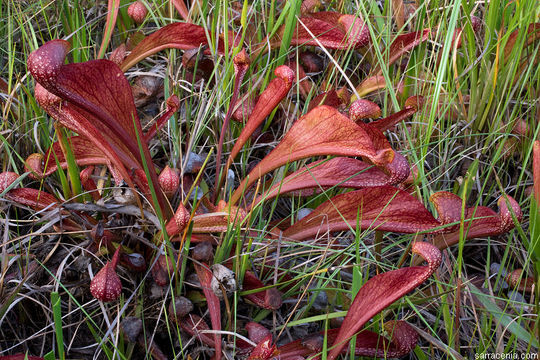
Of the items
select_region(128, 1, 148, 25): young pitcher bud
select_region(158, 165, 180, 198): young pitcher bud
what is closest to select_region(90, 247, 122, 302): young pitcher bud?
select_region(158, 165, 180, 198): young pitcher bud

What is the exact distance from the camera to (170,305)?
1170mm

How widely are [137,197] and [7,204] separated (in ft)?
1.14

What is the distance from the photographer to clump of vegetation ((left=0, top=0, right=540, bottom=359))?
1.08 meters

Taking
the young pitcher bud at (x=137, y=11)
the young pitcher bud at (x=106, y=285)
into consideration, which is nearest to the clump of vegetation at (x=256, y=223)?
the young pitcher bud at (x=106, y=285)

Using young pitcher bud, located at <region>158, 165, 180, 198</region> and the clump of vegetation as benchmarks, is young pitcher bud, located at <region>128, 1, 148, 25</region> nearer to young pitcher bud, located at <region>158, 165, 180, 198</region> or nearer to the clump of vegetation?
the clump of vegetation

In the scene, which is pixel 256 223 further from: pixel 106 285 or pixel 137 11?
pixel 137 11

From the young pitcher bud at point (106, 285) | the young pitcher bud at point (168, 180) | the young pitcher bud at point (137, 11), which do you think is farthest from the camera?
the young pitcher bud at point (137, 11)

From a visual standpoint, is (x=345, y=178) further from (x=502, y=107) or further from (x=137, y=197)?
(x=502, y=107)

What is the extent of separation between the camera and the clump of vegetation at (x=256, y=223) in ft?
3.56

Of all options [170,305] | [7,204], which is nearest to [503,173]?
[170,305]

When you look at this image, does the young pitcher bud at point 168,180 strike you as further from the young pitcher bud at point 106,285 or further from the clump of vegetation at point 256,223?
the young pitcher bud at point 106,285

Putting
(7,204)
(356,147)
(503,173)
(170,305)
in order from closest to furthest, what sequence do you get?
1. (356,147)
2. (170,305)
3. (7,204)
4. (503,173)

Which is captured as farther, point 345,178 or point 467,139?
point 467,139

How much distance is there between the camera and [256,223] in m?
1.40
